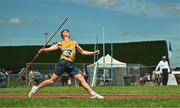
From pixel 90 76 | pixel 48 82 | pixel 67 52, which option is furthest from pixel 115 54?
pixel 67 52

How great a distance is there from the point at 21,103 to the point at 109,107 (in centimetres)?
233

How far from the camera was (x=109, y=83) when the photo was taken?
45781 millimetres

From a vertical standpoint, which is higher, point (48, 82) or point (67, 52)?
point (67, 52)

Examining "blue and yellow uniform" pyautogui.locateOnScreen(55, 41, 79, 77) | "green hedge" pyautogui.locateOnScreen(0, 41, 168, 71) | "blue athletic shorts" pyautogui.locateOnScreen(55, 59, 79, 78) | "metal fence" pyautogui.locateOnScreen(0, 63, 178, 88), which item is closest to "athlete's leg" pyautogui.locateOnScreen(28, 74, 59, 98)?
"blue athletic shorts" pyautogui.locateOnScreen(55, 59, 79, 78)

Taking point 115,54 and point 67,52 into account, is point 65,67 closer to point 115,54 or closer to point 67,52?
point 67,52

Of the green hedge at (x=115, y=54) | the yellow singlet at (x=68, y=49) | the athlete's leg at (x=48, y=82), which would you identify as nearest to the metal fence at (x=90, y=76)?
the green hedge at (x=115, y=54)

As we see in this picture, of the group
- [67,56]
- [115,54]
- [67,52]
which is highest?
[115,54]

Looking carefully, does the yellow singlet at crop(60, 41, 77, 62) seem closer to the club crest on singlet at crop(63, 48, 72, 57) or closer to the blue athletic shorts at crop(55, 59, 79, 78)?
the club crest on singlet at crop(63, 48, 72, 57)

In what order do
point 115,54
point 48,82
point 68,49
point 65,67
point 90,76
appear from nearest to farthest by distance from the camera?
1. point 68,49
2. point 65,67
3. point 48,82
4. point 90,76
5. point 115,54

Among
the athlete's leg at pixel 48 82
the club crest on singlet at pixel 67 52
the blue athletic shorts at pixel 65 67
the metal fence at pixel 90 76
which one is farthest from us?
the metal fence at pixel 90 76

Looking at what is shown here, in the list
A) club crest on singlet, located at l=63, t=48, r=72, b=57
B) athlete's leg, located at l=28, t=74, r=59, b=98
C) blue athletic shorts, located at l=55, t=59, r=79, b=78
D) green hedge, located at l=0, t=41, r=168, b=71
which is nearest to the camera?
club crest on singlet, located at l=63, t=48, r=72, b=57

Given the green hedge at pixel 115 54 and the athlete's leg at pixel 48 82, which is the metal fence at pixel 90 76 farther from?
the athlete's leg at pixel 48 82

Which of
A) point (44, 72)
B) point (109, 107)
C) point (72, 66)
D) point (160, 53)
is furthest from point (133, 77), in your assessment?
point (109, 107)

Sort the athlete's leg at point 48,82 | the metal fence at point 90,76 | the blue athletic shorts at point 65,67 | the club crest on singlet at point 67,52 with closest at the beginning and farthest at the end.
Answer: the club crest on singlet at point 67,52 < the blue athletic shorts at point 65,67 < the athlete's leg at point 48,82 < the metal fence at point 90,76
